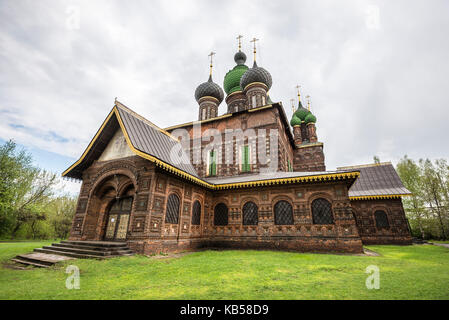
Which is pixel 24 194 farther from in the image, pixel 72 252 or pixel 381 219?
pixel 381 219

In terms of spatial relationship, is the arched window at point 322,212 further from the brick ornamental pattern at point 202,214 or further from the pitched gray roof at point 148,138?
the pitched gray roof at point 148,138

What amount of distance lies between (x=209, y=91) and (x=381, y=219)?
19.1 m

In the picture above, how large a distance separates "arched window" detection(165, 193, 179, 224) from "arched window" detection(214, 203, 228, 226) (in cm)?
327

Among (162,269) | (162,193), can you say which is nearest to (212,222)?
(162,193)

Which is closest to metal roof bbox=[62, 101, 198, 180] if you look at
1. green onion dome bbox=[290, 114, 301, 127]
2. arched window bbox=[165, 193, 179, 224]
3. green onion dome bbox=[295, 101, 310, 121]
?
arched window bbox=[165, 193, 179, 224]

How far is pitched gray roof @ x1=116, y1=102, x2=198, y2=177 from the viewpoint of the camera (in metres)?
10.0

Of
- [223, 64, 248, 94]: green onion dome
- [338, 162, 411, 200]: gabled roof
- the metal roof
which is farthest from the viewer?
[223, 64, 248, 94]: green onion dome

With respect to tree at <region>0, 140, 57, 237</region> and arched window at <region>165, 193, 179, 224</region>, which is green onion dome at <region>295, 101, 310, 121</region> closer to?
arched window at <region>165, 193, 179, 224</region>

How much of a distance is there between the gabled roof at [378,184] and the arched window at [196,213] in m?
12.1

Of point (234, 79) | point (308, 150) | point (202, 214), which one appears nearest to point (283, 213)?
point (202, 214)

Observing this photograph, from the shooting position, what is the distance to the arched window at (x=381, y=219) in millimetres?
16172

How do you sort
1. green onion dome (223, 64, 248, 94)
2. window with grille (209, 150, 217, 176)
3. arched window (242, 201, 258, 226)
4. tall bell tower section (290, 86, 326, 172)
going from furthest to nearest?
tall bell tower section (290, 86, 326, 172) < green onion dome (223, 64, 248, 94) < window with grille (209, 150, 217, 176) < arched window (242, 201, 258, 226)

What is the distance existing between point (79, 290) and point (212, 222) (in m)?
9.21

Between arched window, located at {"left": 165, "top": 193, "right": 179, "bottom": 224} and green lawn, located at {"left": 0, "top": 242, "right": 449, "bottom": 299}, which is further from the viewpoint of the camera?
arched window, located at {"left": 165, "top": 193, "right": 179, "bottom": 224}
